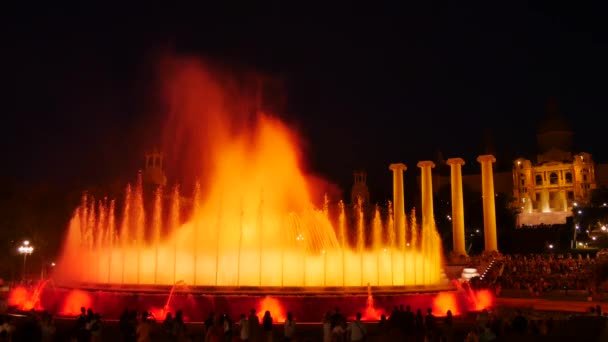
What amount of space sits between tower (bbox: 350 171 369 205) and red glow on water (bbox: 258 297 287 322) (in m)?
81.2

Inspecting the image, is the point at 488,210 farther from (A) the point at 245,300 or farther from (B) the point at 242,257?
(A) the point at 245,300

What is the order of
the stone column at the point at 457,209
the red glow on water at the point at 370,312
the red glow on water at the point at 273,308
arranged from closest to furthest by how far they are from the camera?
the red glow on water at the point at 273,308
the red glow on water at the point at 370,312
the stone column at the point at 457,209

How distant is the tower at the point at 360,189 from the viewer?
10969 cm

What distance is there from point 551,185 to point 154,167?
241ft

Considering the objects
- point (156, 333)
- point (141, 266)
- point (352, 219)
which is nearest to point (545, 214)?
point (352, 219)

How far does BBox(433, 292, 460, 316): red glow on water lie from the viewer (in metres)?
23.9

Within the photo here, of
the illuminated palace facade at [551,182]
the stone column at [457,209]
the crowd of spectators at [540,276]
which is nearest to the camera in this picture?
the crowd of spectators at [540,276]

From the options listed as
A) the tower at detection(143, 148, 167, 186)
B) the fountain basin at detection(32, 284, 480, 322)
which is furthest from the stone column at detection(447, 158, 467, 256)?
the tower at detection(143, 148, 167, 186)

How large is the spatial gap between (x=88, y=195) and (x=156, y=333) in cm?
4779

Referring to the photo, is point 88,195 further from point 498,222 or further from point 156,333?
point 498,222

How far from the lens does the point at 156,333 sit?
677 inches

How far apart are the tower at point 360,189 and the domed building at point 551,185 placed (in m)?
27.4

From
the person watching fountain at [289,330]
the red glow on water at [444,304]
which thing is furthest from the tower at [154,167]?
the person watching fountain at [289,330]

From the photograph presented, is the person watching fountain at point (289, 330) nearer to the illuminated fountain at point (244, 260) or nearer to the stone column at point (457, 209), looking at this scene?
the illuminated fountain at point (244, 260)
